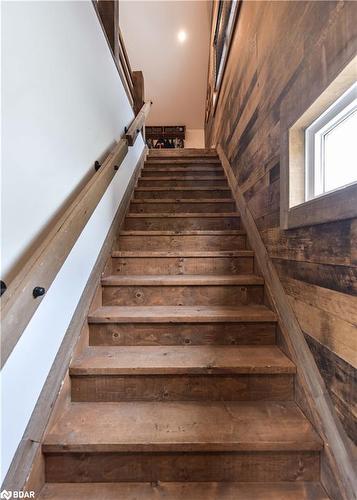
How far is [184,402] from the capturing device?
1116 millimetres

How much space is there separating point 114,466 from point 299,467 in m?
0.66

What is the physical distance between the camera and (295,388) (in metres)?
1.12

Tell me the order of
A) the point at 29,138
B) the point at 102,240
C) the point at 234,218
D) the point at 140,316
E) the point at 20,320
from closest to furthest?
the point at 20,320
the point at 29,138
the point at 140,316
the point at 102,240
the point at 234,218

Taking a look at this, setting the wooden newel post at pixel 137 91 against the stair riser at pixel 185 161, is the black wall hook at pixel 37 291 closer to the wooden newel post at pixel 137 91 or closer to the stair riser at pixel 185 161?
the stair riser at pixel 185 161

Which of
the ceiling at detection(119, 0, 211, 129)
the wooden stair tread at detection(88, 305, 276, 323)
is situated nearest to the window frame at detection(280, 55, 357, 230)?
the wooden stair tread at detection(88, 305, 276, 323)

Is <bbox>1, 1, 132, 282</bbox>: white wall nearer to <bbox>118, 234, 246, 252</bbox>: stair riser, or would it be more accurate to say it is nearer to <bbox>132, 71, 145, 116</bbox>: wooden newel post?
<bbox>118, 234, 246, 252</bbox>: stair riser

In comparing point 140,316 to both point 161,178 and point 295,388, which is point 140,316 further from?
point 161,178

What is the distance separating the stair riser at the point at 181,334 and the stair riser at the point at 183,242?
746 mm

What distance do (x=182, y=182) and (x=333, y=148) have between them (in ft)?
6.06

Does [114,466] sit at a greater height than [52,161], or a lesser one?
lesser

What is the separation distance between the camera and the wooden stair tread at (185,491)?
86 cm

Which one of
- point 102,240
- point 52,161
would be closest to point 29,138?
point 52,161

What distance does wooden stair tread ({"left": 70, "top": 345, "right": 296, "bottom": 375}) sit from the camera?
3.69 ft

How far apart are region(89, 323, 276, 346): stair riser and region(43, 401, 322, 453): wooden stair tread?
30 centimetres
